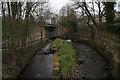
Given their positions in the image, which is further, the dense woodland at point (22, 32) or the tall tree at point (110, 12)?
the tall tree at point (110, 12)

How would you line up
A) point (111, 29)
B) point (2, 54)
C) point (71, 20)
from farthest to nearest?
point (71, 20) → point (111, 29) → point (2, 54)

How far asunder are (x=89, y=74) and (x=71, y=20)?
3045 cm

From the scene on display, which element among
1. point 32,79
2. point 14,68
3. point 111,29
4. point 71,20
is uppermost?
point 71,20

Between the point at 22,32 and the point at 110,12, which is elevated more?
the point at 110,12

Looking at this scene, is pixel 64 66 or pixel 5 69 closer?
pixel 5 69

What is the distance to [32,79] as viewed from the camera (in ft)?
38.5

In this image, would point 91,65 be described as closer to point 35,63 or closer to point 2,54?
point 35,63

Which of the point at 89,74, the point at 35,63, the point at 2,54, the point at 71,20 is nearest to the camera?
the point at 89,74

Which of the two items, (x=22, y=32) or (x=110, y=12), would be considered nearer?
(x=22, y=32)

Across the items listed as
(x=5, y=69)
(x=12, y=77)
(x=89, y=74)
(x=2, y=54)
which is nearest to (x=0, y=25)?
(x=2, y=54)

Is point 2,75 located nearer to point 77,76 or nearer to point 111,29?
point 77,76

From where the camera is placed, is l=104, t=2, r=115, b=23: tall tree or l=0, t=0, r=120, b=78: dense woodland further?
l=104, t=2, r=115, b=23: tall tree

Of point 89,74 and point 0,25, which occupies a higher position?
point 0,25

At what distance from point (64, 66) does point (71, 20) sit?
1170 inches
